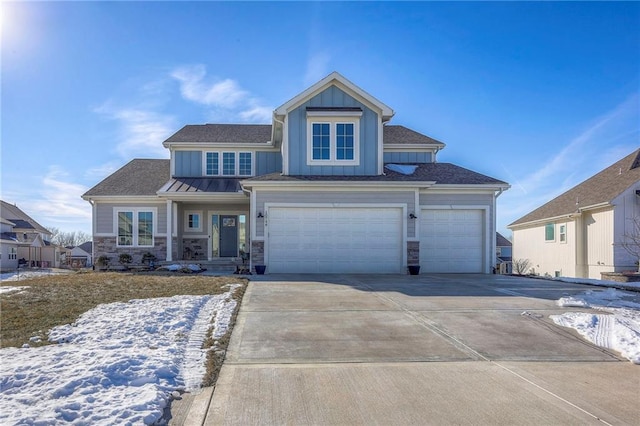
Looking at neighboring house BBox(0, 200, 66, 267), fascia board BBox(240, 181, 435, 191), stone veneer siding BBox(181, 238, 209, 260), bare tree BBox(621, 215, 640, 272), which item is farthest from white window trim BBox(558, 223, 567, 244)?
neighboring house BBox(0, 200, 66, 267)

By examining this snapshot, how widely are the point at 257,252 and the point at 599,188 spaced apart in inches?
656

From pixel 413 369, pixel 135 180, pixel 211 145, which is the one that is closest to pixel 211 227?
pixel 211 145

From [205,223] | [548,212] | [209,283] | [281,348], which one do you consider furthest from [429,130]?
[281,348]

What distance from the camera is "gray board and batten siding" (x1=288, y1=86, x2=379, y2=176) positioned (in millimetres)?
14578

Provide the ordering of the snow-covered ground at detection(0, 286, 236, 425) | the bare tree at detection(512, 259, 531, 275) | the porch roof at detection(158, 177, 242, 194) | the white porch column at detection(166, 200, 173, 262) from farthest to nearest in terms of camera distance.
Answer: the bare tree at detection(512, 259, 531, 275) → the white porch column at detection(166, 200, 173, 262) → the porch roof at detection(158, 177, 242, 194) → the snow-covered ground at detection(0, 286, 236, 425)

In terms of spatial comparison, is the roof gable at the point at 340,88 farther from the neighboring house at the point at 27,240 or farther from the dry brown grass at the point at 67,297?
the neighboring house at the point at 27,240

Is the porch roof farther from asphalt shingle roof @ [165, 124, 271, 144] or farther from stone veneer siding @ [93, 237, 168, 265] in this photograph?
stone veneer siding @ [93, 237, 168, 265]

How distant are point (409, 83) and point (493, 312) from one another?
8436 millimetres

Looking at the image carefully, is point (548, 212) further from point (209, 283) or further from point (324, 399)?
point (324, 399)

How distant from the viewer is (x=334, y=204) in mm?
14023

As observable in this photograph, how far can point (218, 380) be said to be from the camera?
414 centimetres

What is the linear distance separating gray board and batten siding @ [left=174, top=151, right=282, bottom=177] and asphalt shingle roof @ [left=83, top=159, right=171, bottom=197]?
38.7 inches

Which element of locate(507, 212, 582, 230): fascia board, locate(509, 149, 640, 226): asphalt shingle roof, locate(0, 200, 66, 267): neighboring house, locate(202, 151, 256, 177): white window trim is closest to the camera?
locate(509, 149, 640, 226): asphalt shingle roof

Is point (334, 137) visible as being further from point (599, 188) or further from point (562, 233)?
point (562, 233)
